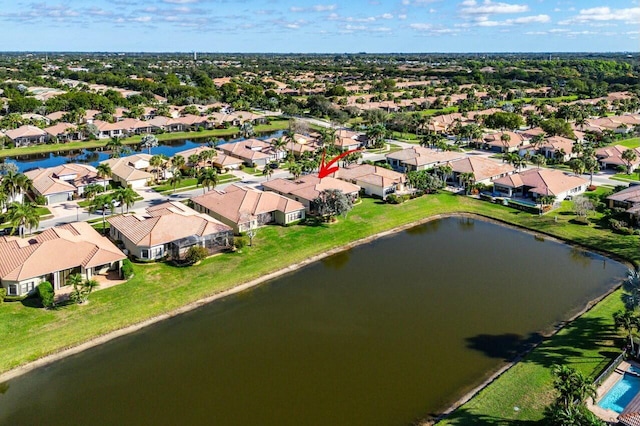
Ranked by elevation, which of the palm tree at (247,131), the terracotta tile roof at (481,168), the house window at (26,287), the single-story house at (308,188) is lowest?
the house window at (26,287)

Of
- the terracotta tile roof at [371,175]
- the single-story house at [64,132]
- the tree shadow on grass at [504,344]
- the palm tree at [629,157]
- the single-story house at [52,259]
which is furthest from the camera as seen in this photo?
the single-story house at [64,132]

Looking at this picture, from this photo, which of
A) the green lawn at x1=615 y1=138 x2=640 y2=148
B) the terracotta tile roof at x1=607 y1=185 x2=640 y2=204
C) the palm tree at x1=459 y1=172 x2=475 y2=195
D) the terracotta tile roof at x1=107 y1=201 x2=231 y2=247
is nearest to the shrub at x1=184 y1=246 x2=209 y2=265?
the terracotta tile roof at x1=107 y1=201 x2=231 y2=247

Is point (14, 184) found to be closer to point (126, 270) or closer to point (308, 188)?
point (126, 270)

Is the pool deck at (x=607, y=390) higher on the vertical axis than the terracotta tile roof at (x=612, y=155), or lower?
lower

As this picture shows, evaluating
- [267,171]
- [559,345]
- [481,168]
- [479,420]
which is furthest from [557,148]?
[479,420]

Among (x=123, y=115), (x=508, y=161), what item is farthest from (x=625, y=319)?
(x=123, y=115)

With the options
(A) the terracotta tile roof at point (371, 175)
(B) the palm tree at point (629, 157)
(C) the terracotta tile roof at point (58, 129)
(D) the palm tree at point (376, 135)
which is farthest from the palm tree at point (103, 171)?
(B) the palm tree at point (629, 157)

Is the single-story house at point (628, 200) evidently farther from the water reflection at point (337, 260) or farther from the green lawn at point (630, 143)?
the green lawn at point (630, 143)
